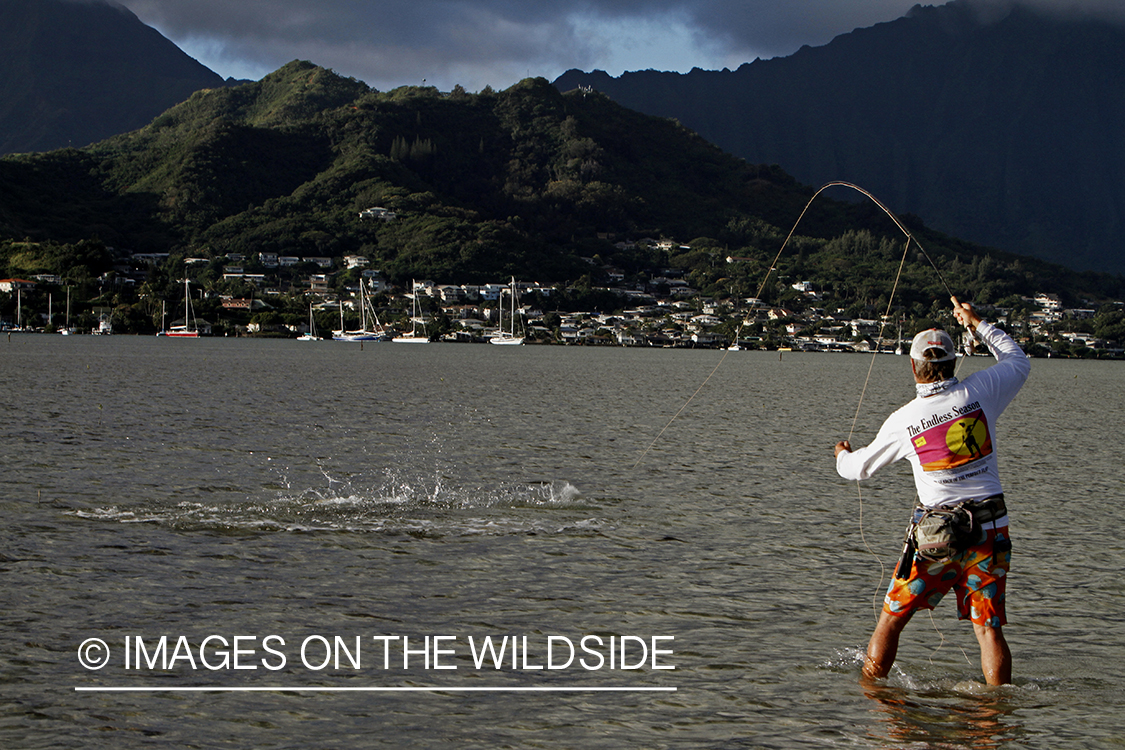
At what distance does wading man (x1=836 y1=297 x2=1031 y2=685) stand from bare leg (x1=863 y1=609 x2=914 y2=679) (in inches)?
11.7

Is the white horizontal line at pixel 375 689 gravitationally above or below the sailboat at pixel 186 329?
below

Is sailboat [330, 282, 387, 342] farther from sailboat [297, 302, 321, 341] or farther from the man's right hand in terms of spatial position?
the man's right hand

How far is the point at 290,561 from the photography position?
1184 centimetres

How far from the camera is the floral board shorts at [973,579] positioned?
699 centimetres

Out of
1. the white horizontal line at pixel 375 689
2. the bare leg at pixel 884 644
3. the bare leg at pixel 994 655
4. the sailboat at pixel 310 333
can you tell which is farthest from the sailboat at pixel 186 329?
the bare leg at pixel 994 655

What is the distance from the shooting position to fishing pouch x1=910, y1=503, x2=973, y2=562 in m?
6.93

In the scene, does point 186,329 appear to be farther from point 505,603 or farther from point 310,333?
point 505,603

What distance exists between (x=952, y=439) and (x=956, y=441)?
0.10 feet

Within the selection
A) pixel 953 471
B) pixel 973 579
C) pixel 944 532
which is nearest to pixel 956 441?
pixel 953 471

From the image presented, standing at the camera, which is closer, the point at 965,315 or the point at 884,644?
the point at 965,315

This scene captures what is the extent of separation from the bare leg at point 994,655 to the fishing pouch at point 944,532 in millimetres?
666

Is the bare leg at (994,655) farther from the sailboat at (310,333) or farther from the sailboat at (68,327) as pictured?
the sailboat at (310,333)

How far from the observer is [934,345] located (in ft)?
23.0

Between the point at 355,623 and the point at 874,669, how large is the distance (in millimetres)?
4573
